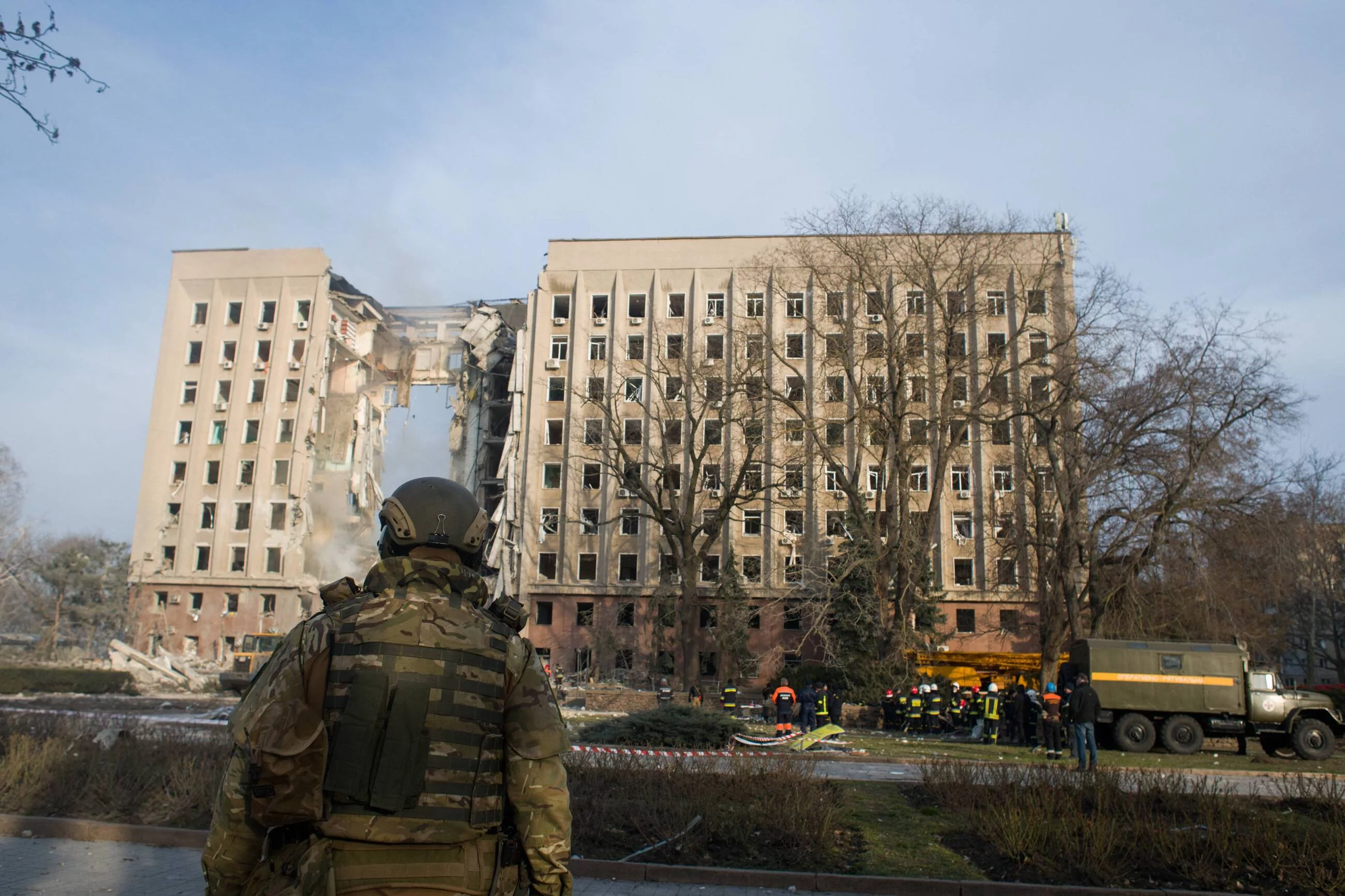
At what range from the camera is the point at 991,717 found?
24.0 m

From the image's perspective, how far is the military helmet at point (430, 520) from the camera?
3125 mm

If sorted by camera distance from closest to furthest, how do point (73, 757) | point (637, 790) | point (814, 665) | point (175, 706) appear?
1. point (637, 790)
2. point (73, 757)
3. point (175, 706)
4. point (814, 665)

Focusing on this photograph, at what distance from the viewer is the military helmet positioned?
3125 mm

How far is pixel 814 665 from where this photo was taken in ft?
140

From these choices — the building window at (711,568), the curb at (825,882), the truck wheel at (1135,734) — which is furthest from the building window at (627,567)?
the curb at (825,882)

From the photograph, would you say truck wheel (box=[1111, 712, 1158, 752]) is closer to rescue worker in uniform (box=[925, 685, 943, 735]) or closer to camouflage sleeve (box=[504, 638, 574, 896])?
rescue worker in uniform (box=[925, 685, 943, 735])

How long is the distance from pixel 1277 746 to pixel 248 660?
38.4 meters

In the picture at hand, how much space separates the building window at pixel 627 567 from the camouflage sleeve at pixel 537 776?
4873 centimetres

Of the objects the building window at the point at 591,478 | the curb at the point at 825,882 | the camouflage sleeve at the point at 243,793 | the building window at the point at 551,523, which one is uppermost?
the building window at the point at 591,478

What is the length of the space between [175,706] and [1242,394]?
3420cm

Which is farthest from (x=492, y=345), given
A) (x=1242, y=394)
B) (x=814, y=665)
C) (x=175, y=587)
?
(x=1242, y=394)

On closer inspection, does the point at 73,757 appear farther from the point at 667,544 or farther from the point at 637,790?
the point at 667,544

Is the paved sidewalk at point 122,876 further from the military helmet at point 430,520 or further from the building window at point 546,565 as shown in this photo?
the building window at point 546,565

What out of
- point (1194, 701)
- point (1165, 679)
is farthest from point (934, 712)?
point (1194, 701)
